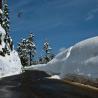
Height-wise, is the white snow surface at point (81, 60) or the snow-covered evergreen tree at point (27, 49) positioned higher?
the snow-covered evergreen tree at point (27, 49)

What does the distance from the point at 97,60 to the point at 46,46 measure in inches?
3359

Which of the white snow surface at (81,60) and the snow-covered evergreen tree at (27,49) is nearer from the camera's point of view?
the white snow surface at (81,60)

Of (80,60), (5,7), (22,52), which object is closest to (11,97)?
(80,60)

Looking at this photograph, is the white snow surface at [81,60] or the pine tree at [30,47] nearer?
the white snow surface at [81,60]

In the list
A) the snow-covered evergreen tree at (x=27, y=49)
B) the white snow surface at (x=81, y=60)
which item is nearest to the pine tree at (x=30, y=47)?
the snow-covered evergreen tree at (x=27, y=49)

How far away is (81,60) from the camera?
38.7m

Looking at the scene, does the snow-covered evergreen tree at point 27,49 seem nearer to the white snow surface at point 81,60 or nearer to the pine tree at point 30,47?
the pine tree at point 30,47

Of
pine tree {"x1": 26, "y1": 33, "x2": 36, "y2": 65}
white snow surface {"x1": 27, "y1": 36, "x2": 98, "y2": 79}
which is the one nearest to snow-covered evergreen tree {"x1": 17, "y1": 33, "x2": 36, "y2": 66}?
pine tree {"x1": 26, "y1": 33, "x2": 36, "y2": 65}

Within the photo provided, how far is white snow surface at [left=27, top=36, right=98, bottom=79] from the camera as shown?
116 ft

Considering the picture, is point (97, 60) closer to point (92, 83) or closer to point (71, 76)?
point (92, 83)

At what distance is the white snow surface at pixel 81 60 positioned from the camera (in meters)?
35.4

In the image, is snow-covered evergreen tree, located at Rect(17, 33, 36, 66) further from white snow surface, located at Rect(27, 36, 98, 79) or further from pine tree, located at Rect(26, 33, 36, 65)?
white snow surface, located at Rect(27, 36, 98, 79)

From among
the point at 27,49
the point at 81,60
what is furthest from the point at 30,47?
the point at 81,60

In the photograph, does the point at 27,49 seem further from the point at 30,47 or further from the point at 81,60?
the point at 81,60
